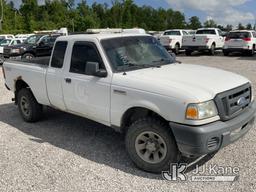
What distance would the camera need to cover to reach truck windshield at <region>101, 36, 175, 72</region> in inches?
181

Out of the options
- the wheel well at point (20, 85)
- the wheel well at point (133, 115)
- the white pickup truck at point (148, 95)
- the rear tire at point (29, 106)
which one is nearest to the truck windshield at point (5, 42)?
the wheel well at point (20, 85)

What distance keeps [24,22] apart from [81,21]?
1055 centimetres

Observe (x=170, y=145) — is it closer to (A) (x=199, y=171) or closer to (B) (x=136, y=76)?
(A) (x=199, y=171)

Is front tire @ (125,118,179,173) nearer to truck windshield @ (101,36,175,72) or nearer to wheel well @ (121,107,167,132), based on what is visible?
wheel well @ (121,107,167,132)

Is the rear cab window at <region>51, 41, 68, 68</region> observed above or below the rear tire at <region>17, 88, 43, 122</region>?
above

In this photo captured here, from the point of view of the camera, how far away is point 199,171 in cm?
419

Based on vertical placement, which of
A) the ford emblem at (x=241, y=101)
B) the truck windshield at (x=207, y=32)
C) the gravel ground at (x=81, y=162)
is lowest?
the gravel ground at (x=81, y=162)

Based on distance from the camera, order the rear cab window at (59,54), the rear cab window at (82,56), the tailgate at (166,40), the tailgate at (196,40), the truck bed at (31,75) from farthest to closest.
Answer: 1. the tailgate at (166,40)
2. the tailgate at (196,40)
3. the truck bed at (31,75)
4. the rear cab window at (59,54)
5. the rear cab window at (82,56)

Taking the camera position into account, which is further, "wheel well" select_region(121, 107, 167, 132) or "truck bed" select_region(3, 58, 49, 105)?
"truck bed" select_region(3, 58, 49, 105)

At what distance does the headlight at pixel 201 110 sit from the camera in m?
3.61

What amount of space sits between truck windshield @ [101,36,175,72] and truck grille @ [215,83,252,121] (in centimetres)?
132

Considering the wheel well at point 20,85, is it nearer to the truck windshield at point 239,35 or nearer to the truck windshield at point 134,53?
the truck windshield at point 134,53

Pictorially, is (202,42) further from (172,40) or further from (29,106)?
(29,106)

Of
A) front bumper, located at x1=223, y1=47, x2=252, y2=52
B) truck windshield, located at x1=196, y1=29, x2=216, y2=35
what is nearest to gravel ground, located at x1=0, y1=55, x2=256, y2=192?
front bumper, located at x1=223, y1=47, x2=252, y2=52
